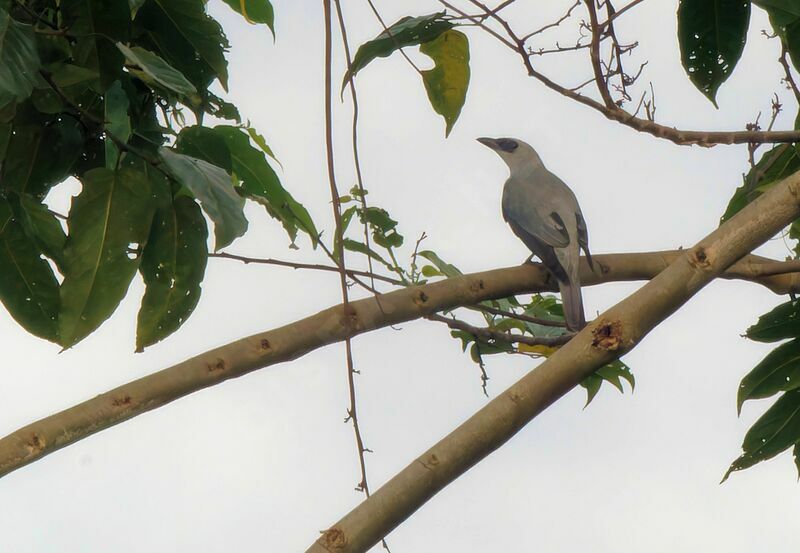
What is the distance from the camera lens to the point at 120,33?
188 cm

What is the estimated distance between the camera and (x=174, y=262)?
1902 mm

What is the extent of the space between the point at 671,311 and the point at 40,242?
1163 millimetres

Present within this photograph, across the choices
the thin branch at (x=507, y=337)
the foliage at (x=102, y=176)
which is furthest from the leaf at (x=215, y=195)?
the thin branch at (x=507, y=337)

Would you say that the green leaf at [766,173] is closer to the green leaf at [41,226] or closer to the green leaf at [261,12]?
the green leaf at [261,12]

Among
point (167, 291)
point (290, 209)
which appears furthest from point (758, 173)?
point (167, 291)

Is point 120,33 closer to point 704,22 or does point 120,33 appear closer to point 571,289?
point 704,22

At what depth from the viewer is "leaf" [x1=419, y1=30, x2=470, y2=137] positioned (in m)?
2.31

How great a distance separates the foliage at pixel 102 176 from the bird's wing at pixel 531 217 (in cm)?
264

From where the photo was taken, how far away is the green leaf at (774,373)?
2.36m

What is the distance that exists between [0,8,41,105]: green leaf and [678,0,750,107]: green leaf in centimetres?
125

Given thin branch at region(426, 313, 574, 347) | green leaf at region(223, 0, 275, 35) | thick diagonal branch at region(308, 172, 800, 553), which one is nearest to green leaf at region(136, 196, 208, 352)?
green leaf at region(223, 0, 275, 35)

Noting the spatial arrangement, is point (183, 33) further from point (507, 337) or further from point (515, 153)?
point (515, 153)

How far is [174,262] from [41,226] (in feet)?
0.83

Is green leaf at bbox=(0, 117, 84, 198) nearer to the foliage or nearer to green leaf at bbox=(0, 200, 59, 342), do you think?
the foliage
